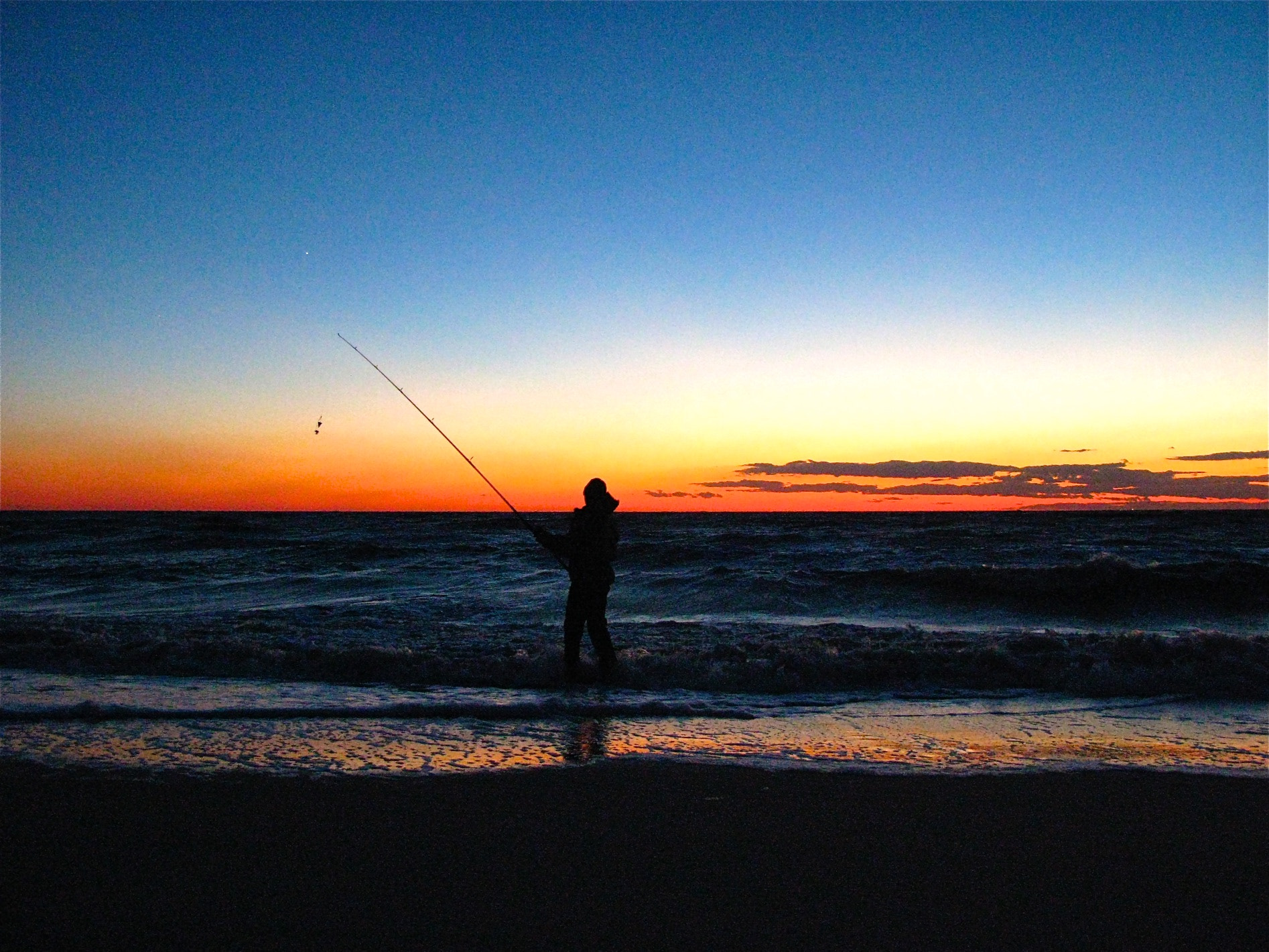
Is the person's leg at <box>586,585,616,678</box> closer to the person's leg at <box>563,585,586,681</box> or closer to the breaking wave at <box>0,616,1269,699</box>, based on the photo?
the person's leg at <box>563,585,586,681</box>

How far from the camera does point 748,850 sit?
3900 mm

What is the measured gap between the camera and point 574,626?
834 centimetres

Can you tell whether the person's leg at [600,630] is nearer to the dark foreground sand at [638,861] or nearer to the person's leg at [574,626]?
the person's leg at [574,626]

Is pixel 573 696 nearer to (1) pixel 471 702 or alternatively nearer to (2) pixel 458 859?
(1) pixel 471 702

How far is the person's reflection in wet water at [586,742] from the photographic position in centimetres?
556

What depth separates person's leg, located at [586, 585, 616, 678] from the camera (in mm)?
8336

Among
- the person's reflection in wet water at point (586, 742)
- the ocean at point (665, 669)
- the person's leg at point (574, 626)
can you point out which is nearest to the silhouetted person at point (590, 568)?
the person's leg at point (574, 626)

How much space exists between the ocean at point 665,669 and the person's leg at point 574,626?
0.28 meters

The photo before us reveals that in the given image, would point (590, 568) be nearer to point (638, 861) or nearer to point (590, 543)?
point (590, 543)

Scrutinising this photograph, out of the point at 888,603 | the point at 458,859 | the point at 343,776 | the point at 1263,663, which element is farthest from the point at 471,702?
the point at 888,603

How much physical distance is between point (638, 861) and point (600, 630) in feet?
15.2

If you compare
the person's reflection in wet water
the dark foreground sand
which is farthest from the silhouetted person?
the dark foreground sand

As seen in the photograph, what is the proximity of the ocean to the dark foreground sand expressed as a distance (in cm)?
60

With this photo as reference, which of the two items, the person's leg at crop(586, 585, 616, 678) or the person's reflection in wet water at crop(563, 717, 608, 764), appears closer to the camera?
the person's reflection in wet water at crop(563, 717, 608, 764)
